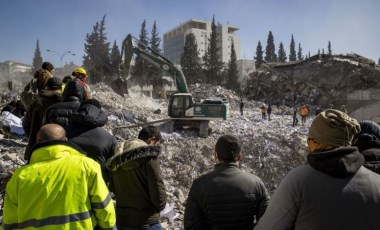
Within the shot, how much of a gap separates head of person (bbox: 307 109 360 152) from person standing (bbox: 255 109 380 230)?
0.05 meters

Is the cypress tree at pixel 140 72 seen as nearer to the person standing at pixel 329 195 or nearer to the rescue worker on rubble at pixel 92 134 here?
the rescue worker on rubble at pixel 92 134

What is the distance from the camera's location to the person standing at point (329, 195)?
164cm

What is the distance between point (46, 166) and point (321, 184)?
5.08ft

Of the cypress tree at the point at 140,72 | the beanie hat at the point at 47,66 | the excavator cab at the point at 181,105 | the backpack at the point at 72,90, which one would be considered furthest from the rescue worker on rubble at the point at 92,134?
the cypress tree at the point at 140,72

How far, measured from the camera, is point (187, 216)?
2.45m

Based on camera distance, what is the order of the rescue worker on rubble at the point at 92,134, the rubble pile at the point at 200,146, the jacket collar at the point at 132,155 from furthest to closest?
the rubble pile at the point at 200,146
the rescue worker on rubble at the point at 92,134
the jacket collar at the point at 132,155

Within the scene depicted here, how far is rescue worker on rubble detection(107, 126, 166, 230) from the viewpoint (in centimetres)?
275

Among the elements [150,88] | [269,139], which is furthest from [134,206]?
[150,88]

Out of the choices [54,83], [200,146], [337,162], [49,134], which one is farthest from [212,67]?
[337,162]

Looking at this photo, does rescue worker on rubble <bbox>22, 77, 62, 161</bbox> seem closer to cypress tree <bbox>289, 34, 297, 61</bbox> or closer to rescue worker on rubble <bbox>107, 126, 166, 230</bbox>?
rescue worker on rubble <bbox>107, 126, 166, 230</bbox>

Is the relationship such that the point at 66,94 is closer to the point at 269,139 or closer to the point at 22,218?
the point at 22,218

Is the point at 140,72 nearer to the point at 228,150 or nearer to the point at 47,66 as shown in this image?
the point at 47,66

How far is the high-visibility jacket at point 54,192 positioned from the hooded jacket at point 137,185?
0.63 meters

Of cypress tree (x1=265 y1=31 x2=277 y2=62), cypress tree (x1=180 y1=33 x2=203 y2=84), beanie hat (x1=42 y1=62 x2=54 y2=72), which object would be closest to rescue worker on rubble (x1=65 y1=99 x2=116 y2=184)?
beanie hat (x1=42 y1=62 x2=54 y2=72)
